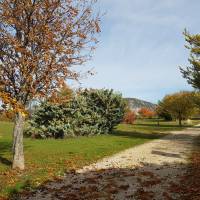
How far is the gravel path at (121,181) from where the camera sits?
10523 millimetres

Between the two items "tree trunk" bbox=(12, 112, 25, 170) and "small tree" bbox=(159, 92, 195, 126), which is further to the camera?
"small tree" bbox=(159, 92, 195, 126)

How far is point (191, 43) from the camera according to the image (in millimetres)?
32219

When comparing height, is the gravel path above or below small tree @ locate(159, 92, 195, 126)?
below

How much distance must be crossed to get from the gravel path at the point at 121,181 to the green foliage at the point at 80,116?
51.7 feet

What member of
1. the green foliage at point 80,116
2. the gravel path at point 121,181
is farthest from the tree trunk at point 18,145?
the green foliage at point 80,116

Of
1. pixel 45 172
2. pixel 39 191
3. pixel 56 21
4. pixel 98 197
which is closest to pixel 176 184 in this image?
pixel 98 197

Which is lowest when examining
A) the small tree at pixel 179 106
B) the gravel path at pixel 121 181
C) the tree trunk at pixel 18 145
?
the gravel path at pixel 121 181

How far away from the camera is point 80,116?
1380 inches

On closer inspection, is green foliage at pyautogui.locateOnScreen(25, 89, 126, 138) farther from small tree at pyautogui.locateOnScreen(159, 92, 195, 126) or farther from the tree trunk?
small tree at pyautogui.locateOnScreen(159, 92, 195, 126)

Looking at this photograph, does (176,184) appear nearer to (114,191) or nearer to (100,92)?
(114,191)

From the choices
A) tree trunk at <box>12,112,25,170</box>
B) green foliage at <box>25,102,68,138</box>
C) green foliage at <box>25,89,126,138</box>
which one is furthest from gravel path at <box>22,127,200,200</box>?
green foliage at <box>25,102,68,138</box>

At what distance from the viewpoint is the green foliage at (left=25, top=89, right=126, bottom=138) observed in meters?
33.7

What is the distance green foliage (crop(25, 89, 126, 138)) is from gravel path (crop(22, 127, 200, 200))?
1575 centimetres

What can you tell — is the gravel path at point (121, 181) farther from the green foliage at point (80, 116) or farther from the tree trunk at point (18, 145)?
the green foliage at point (80, 116)
